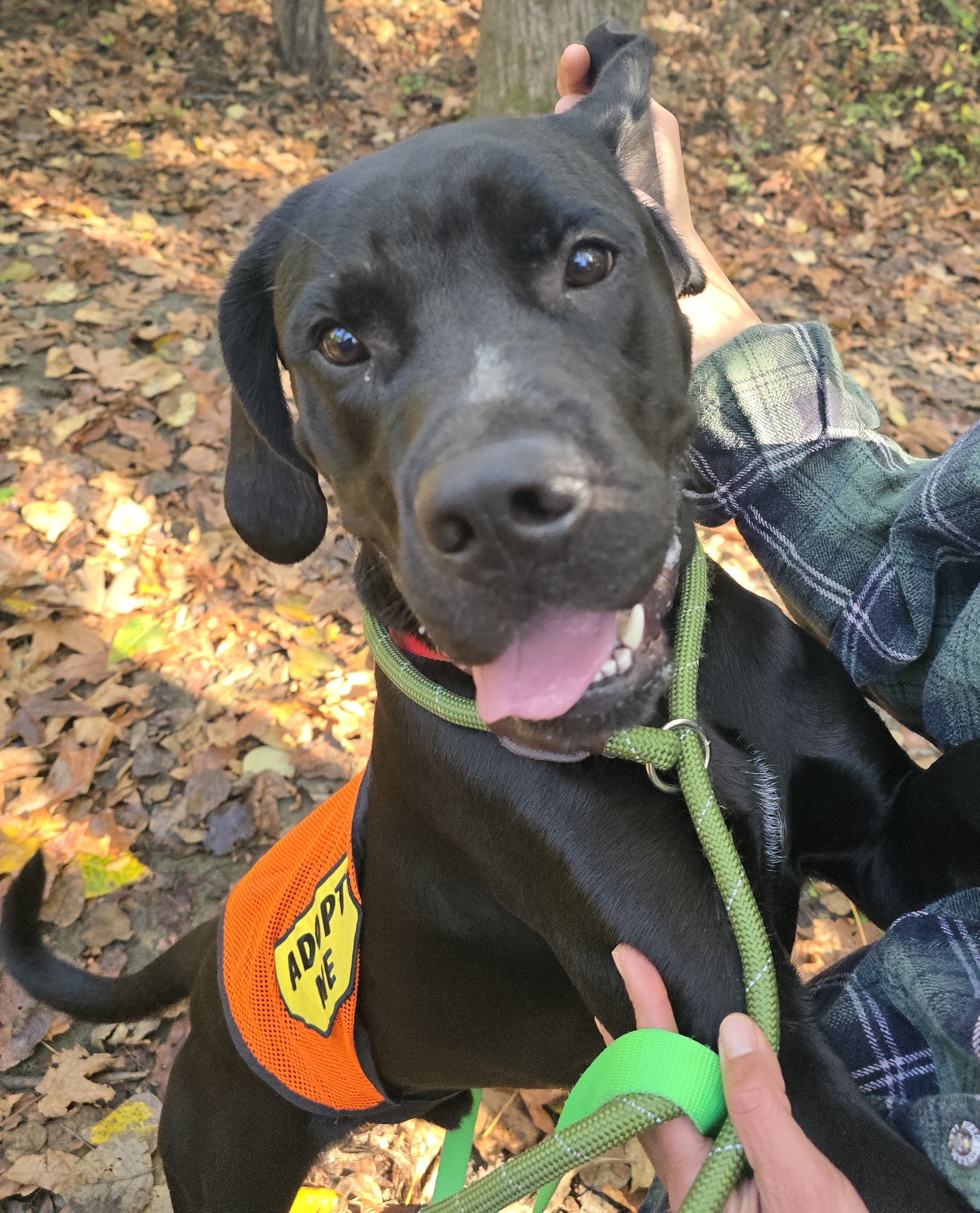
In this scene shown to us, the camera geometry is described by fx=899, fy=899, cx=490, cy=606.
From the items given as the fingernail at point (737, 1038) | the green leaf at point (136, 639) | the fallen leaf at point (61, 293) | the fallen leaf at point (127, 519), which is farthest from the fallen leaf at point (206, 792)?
the fallen leaf at point (61, 293)

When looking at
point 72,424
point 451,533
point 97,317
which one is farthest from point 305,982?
point 97,317

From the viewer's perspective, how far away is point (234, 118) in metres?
7.49

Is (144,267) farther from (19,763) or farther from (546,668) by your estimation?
(546,668)

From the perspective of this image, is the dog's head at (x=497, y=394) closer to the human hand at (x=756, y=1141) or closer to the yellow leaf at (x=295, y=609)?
the human hand at (x=756, y=1141)

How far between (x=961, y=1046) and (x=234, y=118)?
823 centimetres

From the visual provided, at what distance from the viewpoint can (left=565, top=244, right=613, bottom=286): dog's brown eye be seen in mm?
1693

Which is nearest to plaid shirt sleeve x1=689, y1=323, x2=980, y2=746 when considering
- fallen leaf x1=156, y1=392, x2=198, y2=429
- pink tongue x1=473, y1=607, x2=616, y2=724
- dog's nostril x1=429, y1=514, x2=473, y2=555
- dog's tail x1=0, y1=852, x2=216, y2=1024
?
pink tongue x1=473, y1=607, x2=616, y2=724

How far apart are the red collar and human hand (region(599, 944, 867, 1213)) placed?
69cm

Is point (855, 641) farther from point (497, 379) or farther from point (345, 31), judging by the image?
point (345, 31)

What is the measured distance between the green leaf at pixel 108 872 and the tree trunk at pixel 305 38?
725 centimetres

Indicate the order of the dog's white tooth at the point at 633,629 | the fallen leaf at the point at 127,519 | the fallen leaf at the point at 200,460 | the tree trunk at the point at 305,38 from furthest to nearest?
the tree trunk at the point at 305,38 → the fallen leaf at the point at 200,460 → the fallen leaf at the point at 127,519 → the dog's white tooth at the point at 633,629

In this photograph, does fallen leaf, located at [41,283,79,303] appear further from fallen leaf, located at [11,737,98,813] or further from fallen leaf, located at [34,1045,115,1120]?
fallen leaf, located at [34,1045,115,1120]

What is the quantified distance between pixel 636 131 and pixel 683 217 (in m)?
0.47

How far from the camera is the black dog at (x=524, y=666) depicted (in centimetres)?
140
